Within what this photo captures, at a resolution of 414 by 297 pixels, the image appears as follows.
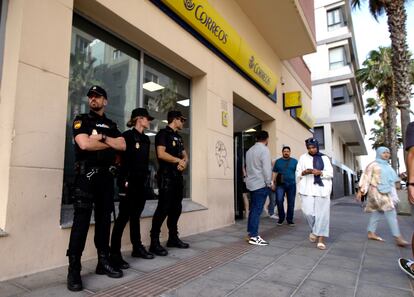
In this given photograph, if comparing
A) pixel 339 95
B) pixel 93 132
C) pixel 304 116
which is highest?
pixel 339 95

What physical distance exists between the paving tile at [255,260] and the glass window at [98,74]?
8.13 feet

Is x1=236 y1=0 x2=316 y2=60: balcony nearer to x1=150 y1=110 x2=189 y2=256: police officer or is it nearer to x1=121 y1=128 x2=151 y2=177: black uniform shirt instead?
x1=150 y1=110 x2=189 y2=256: police officer

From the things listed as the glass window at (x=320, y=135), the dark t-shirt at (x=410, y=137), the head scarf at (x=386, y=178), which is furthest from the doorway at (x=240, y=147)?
the glass window at (x=320, y=135)

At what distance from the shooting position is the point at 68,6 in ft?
12.3

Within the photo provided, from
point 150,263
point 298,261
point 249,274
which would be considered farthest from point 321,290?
point 150,263

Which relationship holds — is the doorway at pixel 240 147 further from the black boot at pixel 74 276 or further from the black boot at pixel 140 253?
the black boot at pixel 74 276

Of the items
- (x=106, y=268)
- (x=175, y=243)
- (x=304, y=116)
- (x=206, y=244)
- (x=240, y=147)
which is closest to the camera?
(x=106, y=268)

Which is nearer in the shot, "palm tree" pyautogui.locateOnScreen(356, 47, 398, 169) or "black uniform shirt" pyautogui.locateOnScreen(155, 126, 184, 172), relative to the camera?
"black uniform shirt" pyautogui.locateOnScreen(155, 126, 184, 172)

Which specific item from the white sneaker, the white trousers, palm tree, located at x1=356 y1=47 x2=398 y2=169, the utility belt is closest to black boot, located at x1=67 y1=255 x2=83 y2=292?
the utility belt

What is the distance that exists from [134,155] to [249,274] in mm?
1987

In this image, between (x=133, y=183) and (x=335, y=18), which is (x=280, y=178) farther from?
(x=335, y=18)

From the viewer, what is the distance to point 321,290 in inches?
119

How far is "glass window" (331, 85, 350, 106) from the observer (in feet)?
79.7

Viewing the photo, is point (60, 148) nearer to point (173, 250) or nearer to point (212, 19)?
point (173, 250)
